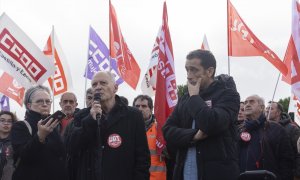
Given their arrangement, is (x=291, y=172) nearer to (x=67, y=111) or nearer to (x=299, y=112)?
(x=299, y=112)

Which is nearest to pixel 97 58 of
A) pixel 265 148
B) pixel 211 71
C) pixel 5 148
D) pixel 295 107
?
pixel 5 148

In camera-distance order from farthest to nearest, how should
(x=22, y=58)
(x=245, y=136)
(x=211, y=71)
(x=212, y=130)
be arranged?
(x=22, y=58) < (x=245, y=136) < (x=211, y=71) < (x=212, y=130)

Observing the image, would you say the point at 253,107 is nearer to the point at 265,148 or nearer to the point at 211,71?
the point at 265,148

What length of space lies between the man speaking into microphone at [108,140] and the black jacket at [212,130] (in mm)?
467

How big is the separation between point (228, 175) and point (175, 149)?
659 millimetres

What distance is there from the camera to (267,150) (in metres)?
6.96

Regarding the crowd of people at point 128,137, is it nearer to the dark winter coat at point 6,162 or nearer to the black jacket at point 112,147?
the black jacket at point 112,147

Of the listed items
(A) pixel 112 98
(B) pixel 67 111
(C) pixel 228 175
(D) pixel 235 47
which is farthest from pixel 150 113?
(C) pixel 228 175

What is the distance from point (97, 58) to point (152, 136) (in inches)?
138

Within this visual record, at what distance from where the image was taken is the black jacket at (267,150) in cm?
694

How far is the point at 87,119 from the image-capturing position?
5.00 meters

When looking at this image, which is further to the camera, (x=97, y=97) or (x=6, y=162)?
(x=6, y=162)

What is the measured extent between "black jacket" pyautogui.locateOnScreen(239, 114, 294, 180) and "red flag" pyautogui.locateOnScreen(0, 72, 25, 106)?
495cm

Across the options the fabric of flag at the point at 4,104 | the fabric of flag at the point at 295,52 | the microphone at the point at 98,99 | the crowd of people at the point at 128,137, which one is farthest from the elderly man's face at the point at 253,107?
the fabric of flag at the point at 4,104
